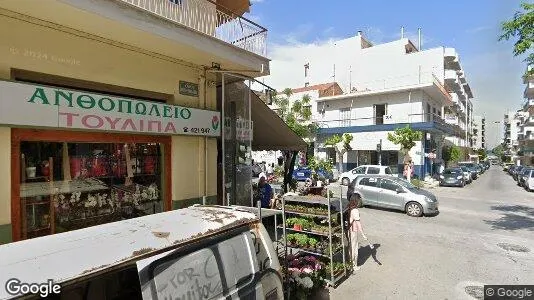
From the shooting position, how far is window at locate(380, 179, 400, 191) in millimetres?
14742

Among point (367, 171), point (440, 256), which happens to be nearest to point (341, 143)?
point (367, 171)

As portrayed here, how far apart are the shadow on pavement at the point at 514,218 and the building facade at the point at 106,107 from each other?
10.7 metres

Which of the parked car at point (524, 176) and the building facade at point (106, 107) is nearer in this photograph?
the building facade at point (106, 107)

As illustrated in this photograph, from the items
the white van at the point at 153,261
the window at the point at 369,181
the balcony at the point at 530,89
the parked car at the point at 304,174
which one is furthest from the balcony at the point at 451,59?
the white van at the point at 153,261

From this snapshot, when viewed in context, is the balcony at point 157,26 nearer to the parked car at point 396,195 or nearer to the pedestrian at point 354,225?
the pedestrian at point 354,225

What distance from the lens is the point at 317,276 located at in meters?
5.98

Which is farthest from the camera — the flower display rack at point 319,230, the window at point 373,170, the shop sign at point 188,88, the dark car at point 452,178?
the dark car at point 452,178

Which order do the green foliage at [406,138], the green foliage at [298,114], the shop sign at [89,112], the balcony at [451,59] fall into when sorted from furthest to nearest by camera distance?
the balcony at [451,59]
the green foliage at [298,114]
the green foliage at [406,138]
the shop sign at [89,112]

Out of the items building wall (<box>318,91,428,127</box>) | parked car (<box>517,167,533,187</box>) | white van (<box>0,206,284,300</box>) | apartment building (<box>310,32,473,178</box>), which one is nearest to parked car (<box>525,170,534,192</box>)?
parked car (<box>517,167,533,187</box>)

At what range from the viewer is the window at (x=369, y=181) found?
15.4 meters

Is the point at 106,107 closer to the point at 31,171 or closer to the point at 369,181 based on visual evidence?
the point at 31,171

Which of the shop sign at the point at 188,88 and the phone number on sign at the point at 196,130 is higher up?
the shop sign at the point at 188,88

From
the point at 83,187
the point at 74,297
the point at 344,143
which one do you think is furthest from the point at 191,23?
the point at 344,143

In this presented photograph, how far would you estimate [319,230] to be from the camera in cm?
700
